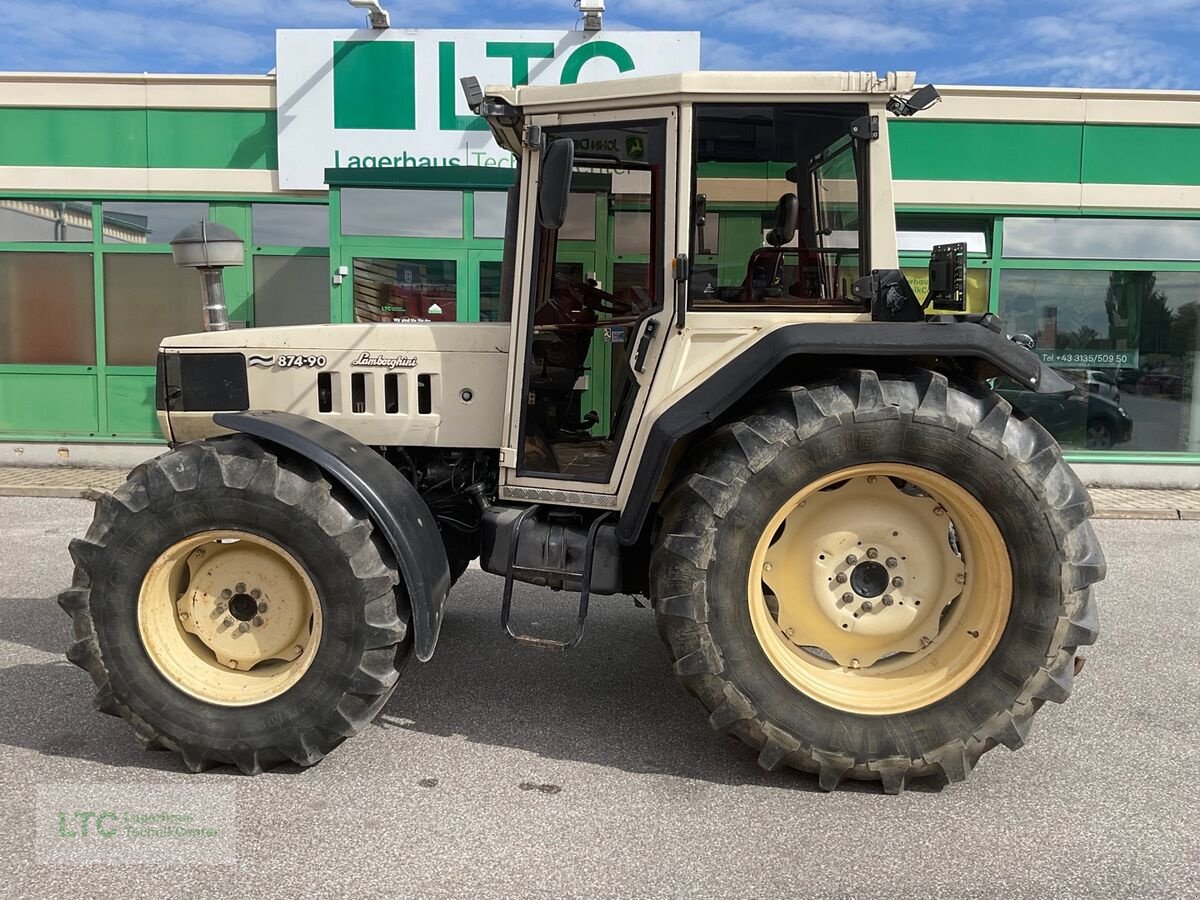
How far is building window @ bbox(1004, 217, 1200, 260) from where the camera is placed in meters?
10.5

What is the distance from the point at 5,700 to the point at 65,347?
823cm

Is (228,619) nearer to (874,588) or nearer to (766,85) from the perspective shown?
(874,588)

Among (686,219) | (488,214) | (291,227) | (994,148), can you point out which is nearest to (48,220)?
(291,227)

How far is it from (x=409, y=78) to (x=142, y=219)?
3.53m

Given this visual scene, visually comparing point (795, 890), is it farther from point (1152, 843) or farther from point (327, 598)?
point (327, 598)

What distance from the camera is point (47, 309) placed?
36.1 ft

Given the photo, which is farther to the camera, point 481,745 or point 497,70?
point 497,70

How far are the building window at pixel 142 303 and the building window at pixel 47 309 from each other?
0.25 metres

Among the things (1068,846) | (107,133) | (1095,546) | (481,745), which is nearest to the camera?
(1068,846)

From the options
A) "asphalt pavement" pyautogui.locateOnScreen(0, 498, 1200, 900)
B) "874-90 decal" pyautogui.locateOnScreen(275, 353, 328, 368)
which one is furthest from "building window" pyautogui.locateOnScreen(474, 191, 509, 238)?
"asphalt pavement" pyautogui.locateOnScreen(0, 498, 1200, 900)

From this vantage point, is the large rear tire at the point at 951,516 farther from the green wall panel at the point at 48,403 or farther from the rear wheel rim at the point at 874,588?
the green wall panel at the point at 48,403

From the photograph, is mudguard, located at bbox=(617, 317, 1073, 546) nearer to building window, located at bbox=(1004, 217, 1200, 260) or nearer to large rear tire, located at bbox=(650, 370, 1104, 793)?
large rear tire, located at bbox=(650, 370, 1104, 793)

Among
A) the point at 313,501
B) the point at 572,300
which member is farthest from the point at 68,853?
the point at 572,300

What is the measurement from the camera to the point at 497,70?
1080 cm
